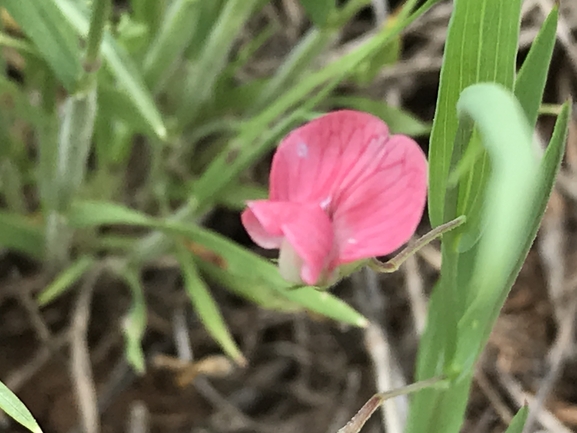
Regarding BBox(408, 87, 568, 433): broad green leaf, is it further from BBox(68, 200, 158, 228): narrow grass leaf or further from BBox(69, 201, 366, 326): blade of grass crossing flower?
BBox(68, 200, 158, 228): narrow grass leaf

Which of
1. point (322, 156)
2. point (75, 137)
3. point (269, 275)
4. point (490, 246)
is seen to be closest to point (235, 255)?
point (269, 275)

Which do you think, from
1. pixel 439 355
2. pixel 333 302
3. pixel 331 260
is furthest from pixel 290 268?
A: pixel 333 302

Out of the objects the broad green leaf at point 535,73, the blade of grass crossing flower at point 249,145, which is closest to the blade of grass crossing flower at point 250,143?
the blade of grass crossing flower at point 249,145

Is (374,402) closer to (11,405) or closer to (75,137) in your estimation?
(11,405)

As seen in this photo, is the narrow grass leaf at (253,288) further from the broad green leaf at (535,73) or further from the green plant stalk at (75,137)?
the broad green leaf at (535,73)

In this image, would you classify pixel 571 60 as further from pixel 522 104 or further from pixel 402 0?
pixel 522 104

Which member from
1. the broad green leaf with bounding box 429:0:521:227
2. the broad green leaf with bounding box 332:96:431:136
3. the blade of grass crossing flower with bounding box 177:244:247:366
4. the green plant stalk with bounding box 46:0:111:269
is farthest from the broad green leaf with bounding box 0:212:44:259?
the broad green leaf with bounding box 429:0:521:227
